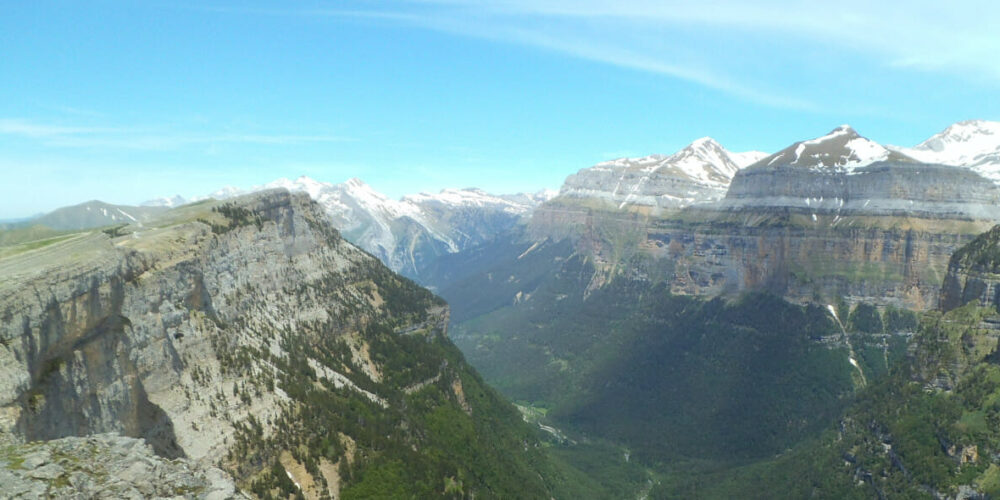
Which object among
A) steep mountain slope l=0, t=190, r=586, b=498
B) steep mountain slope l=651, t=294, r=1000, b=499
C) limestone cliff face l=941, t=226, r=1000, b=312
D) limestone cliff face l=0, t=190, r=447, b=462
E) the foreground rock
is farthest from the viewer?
limestone cliff face l=941, t=226, r=1000, b=312

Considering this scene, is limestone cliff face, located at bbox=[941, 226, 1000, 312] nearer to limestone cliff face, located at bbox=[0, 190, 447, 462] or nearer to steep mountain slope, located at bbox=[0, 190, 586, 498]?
steep mountain slope, located at bbox=[0, 190, 586, 498]

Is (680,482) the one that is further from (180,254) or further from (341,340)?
(180,254)

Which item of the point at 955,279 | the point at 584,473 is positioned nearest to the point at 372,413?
the point at 584,473

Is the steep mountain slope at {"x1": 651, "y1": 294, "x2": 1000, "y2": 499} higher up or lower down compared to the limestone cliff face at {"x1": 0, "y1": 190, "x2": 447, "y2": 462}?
lower down

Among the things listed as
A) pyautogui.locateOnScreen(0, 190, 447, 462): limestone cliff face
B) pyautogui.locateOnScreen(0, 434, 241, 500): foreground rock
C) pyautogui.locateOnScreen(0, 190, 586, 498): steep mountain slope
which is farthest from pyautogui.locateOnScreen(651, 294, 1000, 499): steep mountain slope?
pyautogui.locateOnScreen(0, 434, 241, 500): foreground rock

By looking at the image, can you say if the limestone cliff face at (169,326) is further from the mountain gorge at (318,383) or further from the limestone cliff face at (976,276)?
the limestone cliff face at (976,276)

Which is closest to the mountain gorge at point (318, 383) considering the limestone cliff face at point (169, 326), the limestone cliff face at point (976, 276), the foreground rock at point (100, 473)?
the limestone cliff face at point (169, 326)
